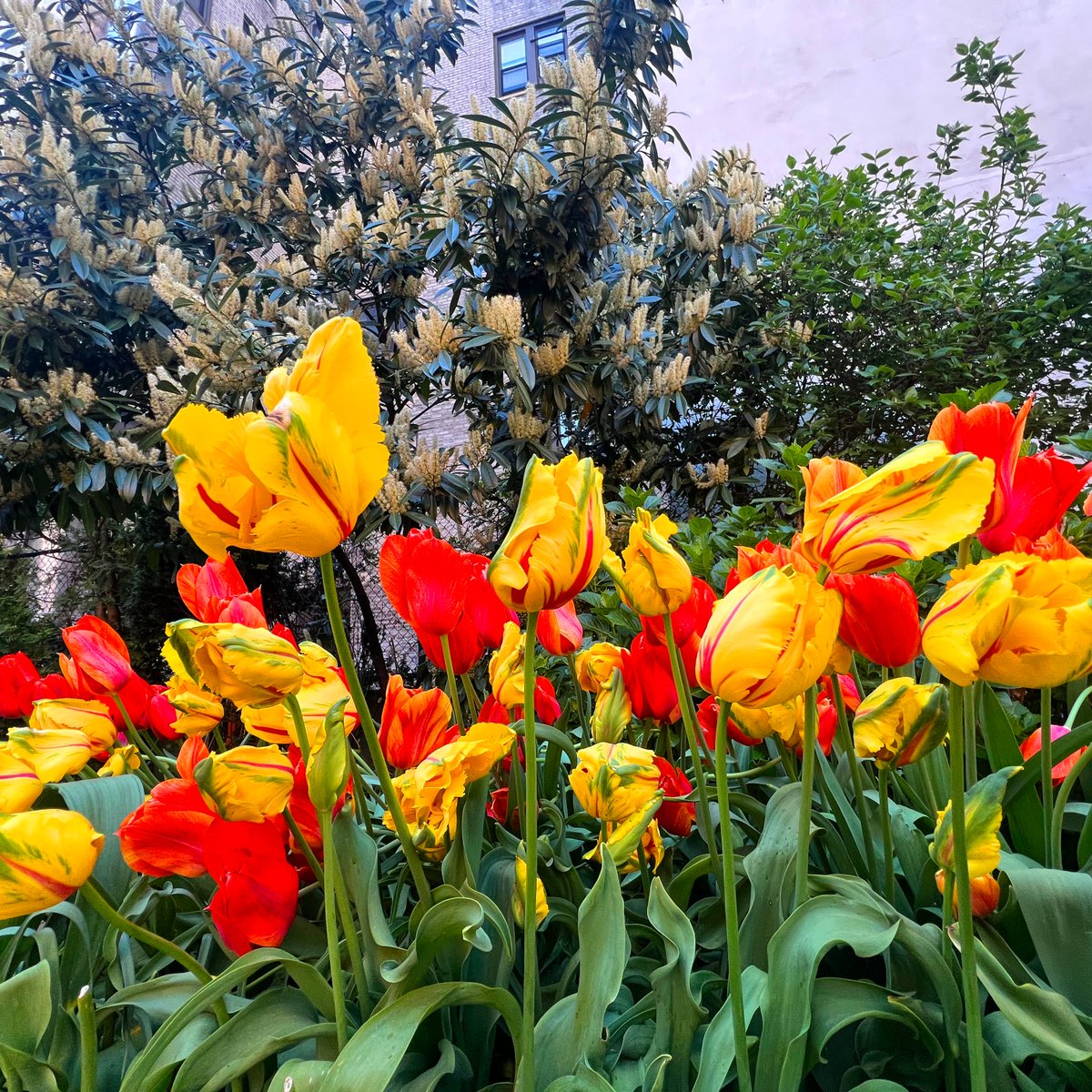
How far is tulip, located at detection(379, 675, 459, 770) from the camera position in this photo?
1.91 ft

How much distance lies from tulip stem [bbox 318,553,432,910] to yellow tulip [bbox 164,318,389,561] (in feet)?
0.06

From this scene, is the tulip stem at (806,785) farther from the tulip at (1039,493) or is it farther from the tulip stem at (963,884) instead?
the tulip at (1039,493)

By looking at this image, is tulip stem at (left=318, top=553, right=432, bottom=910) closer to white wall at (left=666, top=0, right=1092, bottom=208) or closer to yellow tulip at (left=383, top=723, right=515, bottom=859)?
yellow tulip at (left=383, top=723, right=515, bottom=859)

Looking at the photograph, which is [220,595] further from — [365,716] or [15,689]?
[15,689]

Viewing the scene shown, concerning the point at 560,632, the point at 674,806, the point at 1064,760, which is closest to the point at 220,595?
the point at 560,632

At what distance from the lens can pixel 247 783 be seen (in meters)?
0.41

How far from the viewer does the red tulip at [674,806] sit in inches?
22.8

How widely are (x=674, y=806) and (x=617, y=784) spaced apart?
163 mm

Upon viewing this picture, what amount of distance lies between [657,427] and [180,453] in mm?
2576

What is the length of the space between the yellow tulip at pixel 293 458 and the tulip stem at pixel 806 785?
0.24 metres

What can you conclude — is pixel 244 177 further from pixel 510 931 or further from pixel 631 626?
pixel 510 931

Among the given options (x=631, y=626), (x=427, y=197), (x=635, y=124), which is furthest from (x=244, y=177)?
(x=631, y=626)

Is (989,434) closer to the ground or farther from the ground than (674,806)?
farther from the ground

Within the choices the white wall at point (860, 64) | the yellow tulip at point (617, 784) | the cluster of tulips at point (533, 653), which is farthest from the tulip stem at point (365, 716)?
the white wall at point (860, 64)
